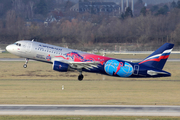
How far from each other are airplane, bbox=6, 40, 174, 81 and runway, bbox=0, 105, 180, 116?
28.4 feet

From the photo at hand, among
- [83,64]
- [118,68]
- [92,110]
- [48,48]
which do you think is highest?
[48,48]

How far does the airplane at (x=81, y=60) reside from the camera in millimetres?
59844

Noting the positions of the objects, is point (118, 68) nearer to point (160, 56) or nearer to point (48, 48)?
point (160, 56)

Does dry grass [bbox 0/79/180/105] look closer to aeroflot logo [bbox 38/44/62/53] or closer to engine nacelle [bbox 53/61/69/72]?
engine nacelle [bbox 53/61/69/72]

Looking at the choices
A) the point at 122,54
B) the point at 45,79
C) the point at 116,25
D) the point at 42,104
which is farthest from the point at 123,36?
the point at 42,104

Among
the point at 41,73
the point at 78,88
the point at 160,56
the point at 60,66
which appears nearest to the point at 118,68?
the point at 160,56

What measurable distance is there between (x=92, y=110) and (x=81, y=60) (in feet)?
39.0

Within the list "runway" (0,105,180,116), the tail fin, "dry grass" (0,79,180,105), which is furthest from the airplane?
"runway" (0,105,180,116)

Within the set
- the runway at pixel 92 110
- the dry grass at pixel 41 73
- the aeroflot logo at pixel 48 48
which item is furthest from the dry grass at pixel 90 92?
the aeroflot logo at pixel 48 48

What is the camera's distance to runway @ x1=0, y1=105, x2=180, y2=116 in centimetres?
5025

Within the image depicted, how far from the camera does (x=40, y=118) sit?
47.2m

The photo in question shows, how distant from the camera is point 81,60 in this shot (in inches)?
2394

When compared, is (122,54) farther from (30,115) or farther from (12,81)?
(30,115)

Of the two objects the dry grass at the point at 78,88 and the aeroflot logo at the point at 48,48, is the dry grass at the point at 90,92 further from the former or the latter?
the aeroflot logo at the point at 48,48
